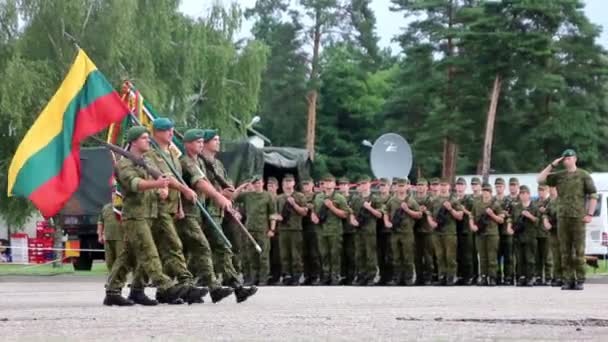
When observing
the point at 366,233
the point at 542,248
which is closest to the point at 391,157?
the point at 366,233

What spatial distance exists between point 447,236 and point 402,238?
0.71 m

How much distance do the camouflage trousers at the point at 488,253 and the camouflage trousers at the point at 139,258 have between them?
35.9 ft

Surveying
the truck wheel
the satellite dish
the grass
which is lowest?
the grass

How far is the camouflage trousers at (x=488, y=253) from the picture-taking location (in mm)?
25578

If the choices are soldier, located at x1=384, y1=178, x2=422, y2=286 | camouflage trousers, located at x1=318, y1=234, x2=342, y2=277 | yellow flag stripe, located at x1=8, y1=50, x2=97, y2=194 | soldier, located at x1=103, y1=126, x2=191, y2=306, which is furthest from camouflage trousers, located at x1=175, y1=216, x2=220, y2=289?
camouflage trousers, located at x1=318, y1=234, x2=342, y2=277

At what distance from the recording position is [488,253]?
25594mm

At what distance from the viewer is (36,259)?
46.2 m

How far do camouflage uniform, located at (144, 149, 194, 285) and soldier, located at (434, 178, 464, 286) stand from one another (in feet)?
34.7

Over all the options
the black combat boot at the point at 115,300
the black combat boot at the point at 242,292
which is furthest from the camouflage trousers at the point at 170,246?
the black combat boot at the point at 242,292

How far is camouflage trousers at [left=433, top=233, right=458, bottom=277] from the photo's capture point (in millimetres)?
25641

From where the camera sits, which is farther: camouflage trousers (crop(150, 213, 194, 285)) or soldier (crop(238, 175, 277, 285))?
soldier (crop(238, 175, 277, 285))

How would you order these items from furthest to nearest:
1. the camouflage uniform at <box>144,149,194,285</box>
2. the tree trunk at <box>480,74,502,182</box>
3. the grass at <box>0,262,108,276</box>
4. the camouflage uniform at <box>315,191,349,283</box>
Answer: the tree trunk at <box>480,74,502,182</box> → the grass at <box>0,262,108,276</box> → the camouflage uniform at <box>315,191,349,283</box> → the camouflage uniform at <box>144,149,194,285</box>

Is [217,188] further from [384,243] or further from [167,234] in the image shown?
[384,243]

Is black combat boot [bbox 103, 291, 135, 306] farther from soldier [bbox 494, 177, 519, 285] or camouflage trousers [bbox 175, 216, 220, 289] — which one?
soldier [bbox 494, 177, 519, 285]
